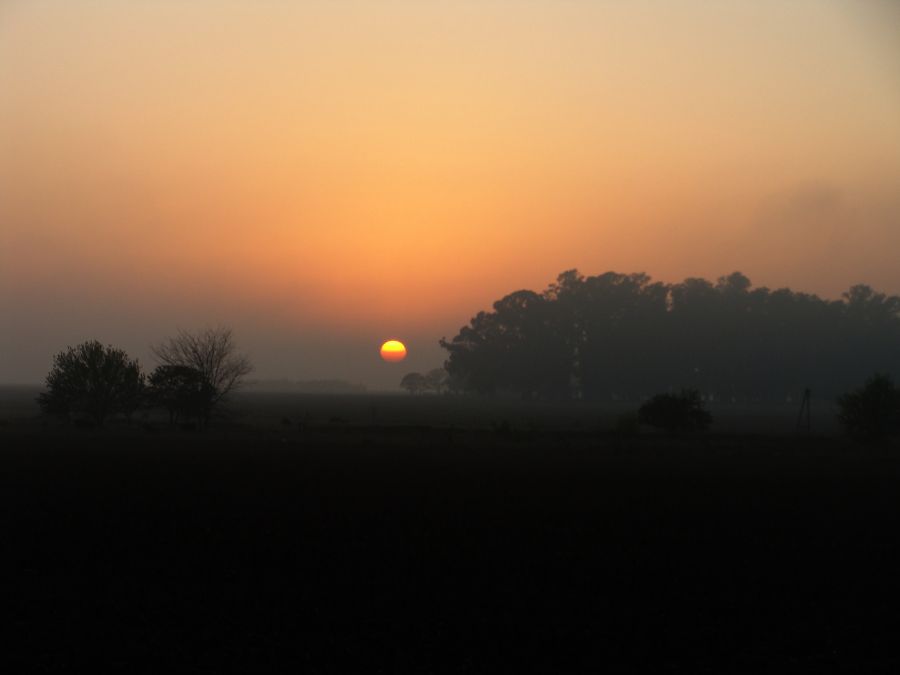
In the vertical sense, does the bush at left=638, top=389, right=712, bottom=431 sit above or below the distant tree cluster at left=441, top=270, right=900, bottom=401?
below

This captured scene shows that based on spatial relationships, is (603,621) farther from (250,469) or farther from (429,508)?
(250,469)

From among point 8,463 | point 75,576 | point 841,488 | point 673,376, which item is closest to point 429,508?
point 75,576

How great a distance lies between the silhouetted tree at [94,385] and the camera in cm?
6519

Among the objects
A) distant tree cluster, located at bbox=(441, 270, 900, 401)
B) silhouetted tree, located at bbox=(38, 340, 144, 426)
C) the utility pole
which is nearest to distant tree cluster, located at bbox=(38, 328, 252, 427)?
silhouetted tree, located at bbox=(38, 340, 144, 426)

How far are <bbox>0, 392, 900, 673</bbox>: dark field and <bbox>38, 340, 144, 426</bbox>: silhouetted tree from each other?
31996 mm

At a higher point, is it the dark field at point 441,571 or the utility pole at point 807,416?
the utility pole at point 807,416

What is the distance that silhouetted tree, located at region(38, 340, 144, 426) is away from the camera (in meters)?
65.2

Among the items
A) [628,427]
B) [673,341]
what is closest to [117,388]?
→ [628,427]

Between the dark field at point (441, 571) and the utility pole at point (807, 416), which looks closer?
the dark field at point (441, 571)

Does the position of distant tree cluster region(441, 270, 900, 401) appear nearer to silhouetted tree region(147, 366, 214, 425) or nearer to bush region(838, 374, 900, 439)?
bush region(838, 374, 900, 439)

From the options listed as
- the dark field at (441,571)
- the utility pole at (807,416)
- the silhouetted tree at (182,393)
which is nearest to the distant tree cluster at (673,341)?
the utility pole at (807,416)

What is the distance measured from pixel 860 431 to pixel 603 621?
54120 millimetres

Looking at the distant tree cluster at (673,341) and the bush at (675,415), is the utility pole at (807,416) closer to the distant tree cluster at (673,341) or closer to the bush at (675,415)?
the bush at (675,415)

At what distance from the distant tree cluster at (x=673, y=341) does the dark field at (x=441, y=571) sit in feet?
407
